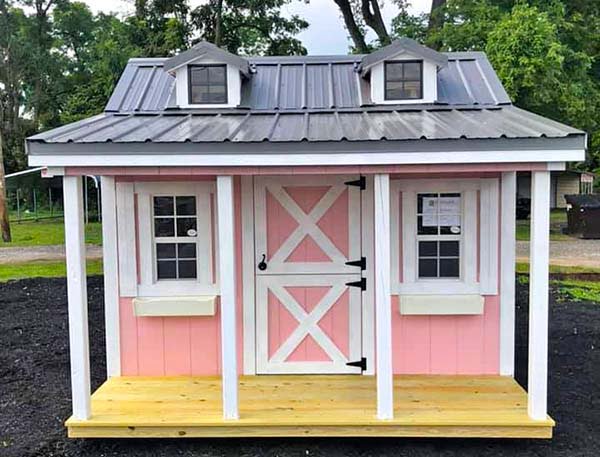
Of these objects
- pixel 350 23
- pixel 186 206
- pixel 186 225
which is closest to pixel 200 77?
pixel 186 206

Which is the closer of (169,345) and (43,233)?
(169,345)

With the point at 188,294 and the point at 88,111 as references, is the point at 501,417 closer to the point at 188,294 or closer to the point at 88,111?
the point at 188,294

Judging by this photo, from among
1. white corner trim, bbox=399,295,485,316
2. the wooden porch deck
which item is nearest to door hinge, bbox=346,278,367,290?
white corner trim, bbox=399,295,485,316

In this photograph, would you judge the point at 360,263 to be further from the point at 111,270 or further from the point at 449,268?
the point at 111,270

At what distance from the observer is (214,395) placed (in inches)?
171

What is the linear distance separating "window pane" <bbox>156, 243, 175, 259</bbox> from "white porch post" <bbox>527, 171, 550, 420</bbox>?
2.76 m

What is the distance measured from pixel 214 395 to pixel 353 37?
1654cm

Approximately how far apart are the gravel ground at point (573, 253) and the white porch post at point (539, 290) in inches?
348

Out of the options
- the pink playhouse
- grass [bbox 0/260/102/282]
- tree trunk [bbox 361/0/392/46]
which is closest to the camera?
the pink playhouse

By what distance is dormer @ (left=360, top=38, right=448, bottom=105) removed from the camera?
15.9 feet

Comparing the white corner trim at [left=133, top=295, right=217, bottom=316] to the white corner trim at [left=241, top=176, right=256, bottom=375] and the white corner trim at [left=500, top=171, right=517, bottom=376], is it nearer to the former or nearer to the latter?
the white corner trim at [left=241, top=176, right=256, bottom=375]

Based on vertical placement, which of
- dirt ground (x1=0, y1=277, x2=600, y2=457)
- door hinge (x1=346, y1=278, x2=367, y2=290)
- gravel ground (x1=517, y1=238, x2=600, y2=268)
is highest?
door hinge (x1=346, y1=278, x2=367, y2=290)

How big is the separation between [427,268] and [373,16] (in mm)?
15895

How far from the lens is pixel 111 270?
15.4 ft
